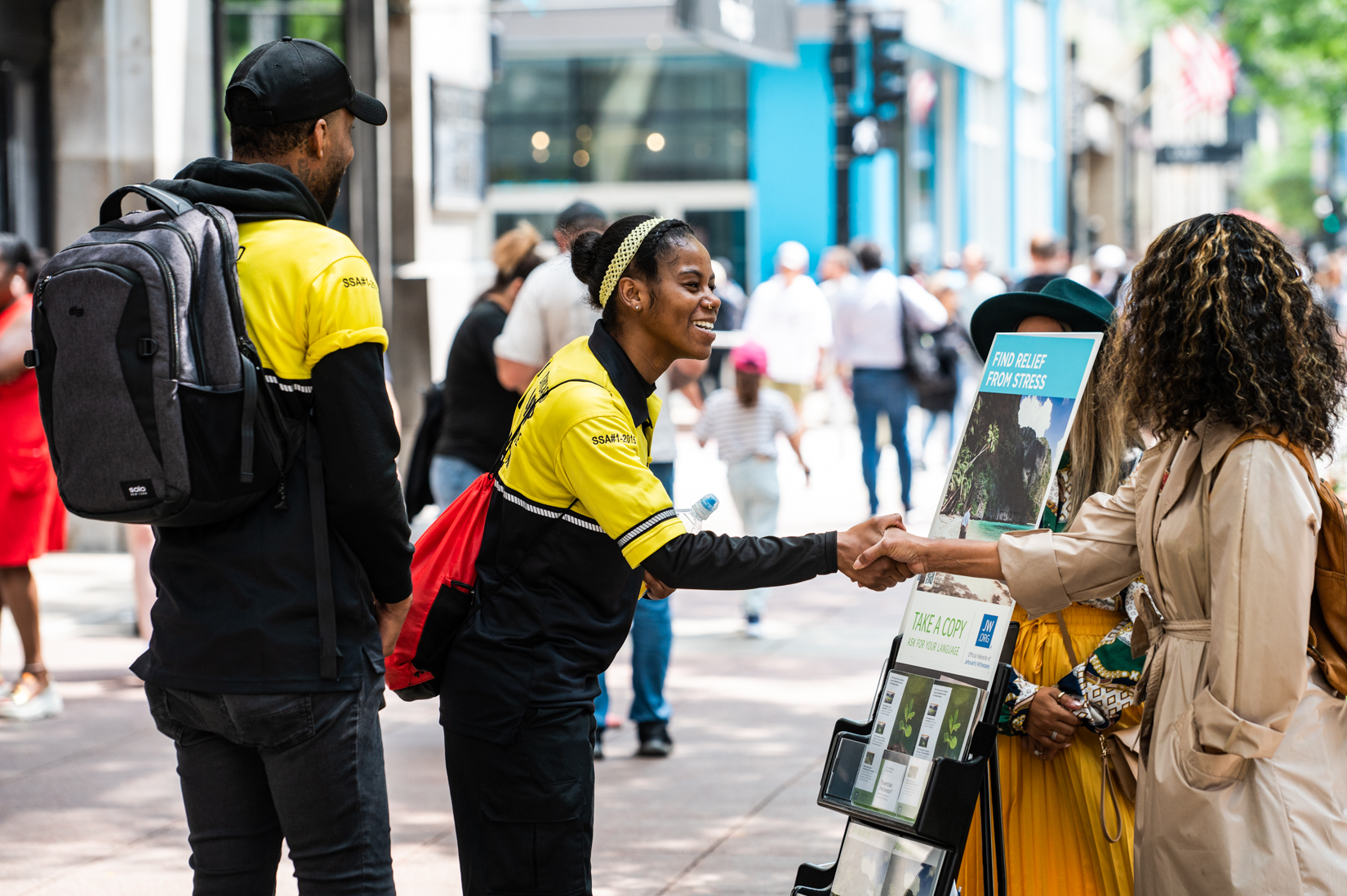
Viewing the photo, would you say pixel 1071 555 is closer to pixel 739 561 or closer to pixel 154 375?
pixel 739 561

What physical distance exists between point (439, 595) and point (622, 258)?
82cm

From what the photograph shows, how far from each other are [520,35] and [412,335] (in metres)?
14.8

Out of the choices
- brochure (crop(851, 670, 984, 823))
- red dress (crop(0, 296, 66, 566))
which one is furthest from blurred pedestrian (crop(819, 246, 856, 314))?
brochure (crop(851, 670, 984, 823))

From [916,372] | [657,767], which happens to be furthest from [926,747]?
[916,372]

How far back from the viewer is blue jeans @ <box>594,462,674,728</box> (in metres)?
6.14

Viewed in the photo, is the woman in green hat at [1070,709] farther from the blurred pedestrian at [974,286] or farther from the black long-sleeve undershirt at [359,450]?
the blurred pedestrian at [974,286]

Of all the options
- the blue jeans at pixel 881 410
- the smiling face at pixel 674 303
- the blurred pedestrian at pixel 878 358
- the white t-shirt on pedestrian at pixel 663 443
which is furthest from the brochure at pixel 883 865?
the blue jeans at pixel 881 410

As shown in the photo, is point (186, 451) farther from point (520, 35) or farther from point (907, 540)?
point (520, 35)

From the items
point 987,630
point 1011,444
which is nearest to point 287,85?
point 1011,444

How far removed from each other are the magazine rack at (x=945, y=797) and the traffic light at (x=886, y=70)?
1200 centimetres

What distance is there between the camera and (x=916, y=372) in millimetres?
12344

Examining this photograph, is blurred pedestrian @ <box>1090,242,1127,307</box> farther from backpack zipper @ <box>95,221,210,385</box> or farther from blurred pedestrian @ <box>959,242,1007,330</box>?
backpack zipper @ <box>95,221,210,385</box>

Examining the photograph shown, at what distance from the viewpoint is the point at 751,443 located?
859cm

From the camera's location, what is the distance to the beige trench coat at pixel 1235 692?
2.75 meters
